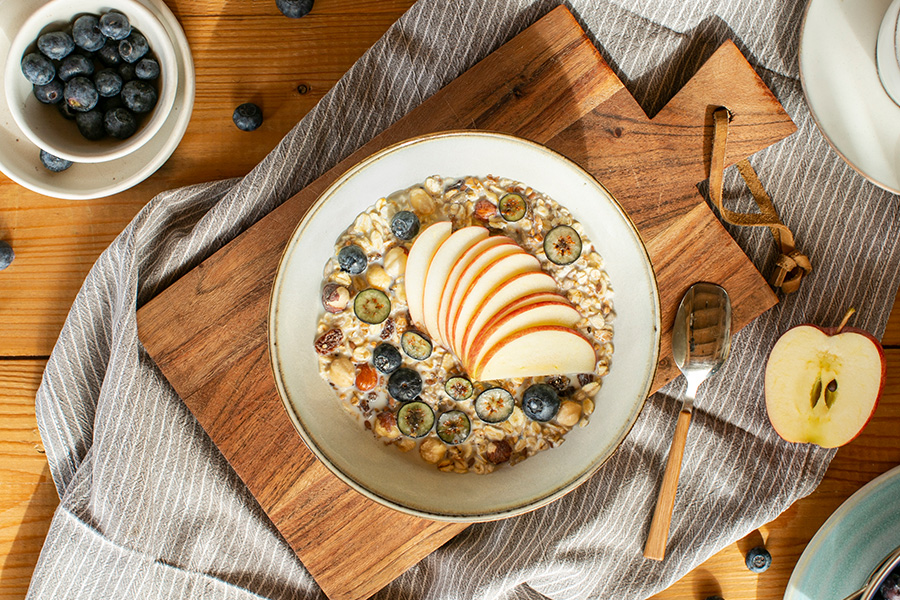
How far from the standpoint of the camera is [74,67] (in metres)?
1.08

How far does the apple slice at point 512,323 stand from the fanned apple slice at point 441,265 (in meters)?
0.08

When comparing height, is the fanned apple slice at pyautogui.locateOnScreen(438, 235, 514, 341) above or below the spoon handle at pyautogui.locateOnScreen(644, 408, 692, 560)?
above

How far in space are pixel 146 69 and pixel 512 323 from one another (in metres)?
0.76

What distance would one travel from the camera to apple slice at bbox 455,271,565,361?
101cm

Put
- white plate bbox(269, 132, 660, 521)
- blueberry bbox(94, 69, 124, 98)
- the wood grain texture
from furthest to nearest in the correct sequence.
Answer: the wood grain texture → blueberry bbox(94, 69, 124, 98) → white plate bbox(269, 132, 660, 521)

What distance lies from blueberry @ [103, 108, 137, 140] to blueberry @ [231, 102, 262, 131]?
171 mm

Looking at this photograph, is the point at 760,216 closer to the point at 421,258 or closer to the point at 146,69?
the point at 421,258

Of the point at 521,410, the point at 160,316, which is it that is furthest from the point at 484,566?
the point at 160,316

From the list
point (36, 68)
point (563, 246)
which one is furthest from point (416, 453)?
point (36, 68)

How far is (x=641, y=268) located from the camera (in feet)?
3.29

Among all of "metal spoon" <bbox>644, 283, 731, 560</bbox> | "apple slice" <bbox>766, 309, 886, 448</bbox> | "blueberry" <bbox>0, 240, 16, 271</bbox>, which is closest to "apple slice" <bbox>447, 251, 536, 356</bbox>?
"metal spoon" <bbox>644, 283, 731, 560</bbox>

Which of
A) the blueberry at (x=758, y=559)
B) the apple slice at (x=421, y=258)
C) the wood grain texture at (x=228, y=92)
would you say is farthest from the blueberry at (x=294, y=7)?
the blueberry at (x=758, y=559)

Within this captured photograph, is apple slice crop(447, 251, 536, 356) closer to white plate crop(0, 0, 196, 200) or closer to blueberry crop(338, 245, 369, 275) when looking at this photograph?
blueberry crop(338, 245, 369, 275)

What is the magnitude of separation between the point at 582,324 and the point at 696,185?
314 mm
